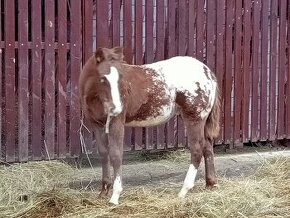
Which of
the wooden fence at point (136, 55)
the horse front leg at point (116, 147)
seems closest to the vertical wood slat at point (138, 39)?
the wooden fence at point (136, 55)

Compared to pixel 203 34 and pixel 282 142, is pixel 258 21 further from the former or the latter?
pixel 282 142

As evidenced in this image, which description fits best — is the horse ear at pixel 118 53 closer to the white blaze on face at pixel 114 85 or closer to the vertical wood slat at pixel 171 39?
the white blaze on face at pixel 114 85

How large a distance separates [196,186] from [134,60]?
1897mm

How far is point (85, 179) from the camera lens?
21.8 ft

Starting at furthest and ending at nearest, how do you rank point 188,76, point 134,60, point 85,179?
point 134,60 → point 85,179 → point 188,76

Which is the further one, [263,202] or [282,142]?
[282,142]

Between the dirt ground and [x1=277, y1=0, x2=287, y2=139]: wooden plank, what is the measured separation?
0.35 metres

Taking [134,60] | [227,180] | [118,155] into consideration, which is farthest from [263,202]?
[134,60]

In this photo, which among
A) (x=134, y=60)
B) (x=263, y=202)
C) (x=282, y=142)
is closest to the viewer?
(x=263, y=202)

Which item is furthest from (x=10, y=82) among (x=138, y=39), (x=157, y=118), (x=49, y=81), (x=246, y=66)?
(x=246, y=66)

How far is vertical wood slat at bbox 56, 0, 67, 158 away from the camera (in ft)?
22.6

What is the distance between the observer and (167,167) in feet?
24.1

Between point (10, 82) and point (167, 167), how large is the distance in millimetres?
2194

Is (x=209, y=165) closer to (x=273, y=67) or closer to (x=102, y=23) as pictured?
(x=102, y=23)
